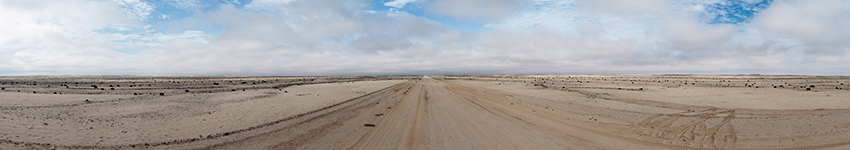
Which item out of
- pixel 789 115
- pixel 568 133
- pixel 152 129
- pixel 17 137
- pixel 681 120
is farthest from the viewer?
pixel 789 115

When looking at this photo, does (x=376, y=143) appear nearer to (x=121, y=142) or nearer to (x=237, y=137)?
(x=237, y=137)

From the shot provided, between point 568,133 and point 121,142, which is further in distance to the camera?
point 568,133

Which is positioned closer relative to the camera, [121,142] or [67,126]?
[121,142]

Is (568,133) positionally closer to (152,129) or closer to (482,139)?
(482,139)

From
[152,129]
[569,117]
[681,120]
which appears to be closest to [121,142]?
[152,129]

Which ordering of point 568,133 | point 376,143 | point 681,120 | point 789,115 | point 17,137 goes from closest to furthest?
point 376,143, point 17,137, point 568,133, point 681,120, point 789,115

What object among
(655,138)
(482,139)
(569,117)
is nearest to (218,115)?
(482,139)

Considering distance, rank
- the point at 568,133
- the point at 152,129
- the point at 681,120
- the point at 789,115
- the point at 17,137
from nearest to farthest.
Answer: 1. the point at 17,137
2. the point at 568,133
3. the point at 152,129
4. the point at 681,120
5. the point at 789,115

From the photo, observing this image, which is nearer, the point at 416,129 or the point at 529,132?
the point at 529,132

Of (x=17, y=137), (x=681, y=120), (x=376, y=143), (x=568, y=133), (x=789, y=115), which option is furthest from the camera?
(x=789, y=115)
